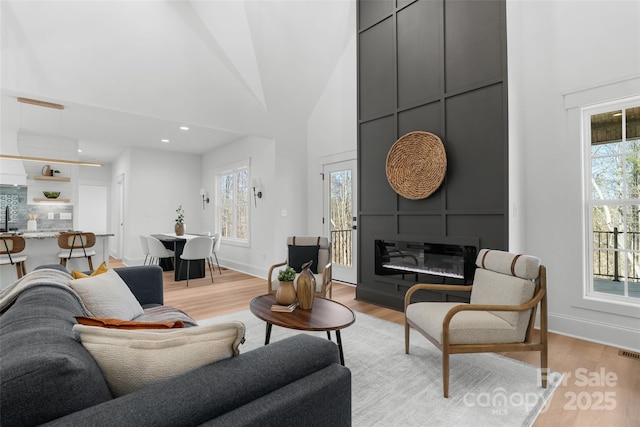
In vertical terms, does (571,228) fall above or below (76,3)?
below

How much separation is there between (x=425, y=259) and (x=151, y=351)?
315cm

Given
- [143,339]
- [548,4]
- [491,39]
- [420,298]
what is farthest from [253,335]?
[548,4]

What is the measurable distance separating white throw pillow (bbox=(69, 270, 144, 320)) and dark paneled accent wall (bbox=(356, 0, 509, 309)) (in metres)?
2.80

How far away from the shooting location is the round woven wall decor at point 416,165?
336cm

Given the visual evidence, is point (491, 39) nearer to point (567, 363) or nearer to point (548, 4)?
point (548, 4)

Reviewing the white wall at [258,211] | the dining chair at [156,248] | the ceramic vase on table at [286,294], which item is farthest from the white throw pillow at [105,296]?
the dining chair at [156,248]

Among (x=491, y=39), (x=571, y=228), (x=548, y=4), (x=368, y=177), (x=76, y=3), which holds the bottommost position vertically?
(x=571, y=228)

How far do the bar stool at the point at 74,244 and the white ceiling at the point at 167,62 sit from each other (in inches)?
68.4

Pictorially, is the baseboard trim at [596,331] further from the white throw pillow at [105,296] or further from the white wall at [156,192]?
the white wall at [156,192]

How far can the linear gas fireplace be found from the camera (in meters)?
3.20

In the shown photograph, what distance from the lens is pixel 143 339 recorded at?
0.92m

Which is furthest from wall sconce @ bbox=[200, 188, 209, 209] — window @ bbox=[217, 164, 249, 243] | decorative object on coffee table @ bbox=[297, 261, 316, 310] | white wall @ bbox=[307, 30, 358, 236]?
decorative object on coffee table @ bbox=[297, 261, 316, 310]

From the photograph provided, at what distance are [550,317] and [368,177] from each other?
8.02ft

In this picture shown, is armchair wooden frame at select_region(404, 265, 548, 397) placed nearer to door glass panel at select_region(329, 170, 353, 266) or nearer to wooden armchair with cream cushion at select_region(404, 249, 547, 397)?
wooden armchair with cream cushion at select_region(404, 249, 547, 397)
